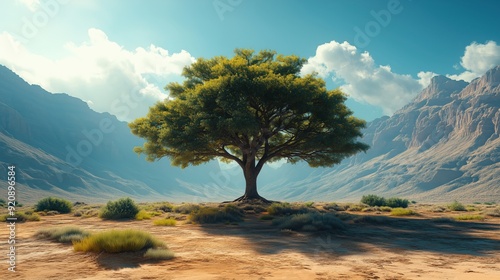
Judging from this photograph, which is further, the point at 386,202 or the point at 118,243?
the point at 386,202

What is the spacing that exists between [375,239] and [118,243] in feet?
34.2

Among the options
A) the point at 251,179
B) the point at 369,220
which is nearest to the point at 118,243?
the point at 369,220

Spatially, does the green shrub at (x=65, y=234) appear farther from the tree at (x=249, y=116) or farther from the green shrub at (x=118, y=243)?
the tree at (x=249, y=116)

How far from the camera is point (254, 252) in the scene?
11.1m

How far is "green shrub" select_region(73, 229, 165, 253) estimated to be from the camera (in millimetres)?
10164

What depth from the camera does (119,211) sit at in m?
24.0

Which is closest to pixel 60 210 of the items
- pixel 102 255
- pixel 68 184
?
pixel 102 255

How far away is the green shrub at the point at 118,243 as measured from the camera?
10.2 meters

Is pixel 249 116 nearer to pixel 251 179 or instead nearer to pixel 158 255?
pixel 251 179

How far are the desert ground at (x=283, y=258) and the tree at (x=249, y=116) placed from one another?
1327 centimetres

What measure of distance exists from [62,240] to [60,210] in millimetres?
22478

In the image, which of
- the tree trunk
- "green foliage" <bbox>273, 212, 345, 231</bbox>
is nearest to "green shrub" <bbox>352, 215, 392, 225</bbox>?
"green foliage" <bbox>273, 212, 345, 231</bbox>

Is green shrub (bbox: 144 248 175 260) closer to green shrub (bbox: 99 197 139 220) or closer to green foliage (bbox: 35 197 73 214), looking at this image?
green shrub (bbox: 99 197 139 220)

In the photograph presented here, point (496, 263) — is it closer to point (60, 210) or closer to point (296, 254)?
point (296, 254)
